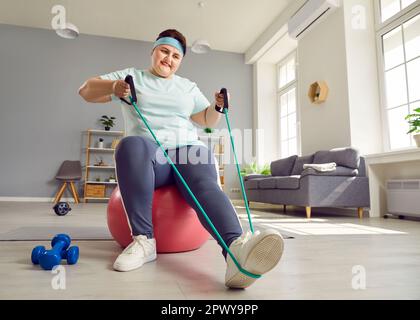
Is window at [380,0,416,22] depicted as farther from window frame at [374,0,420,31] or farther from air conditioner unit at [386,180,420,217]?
air conditioner unit at [386,180,420,217]

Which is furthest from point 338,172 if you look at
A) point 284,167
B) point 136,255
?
point 136,255

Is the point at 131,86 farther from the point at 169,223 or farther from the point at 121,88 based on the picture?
the point at 169,223

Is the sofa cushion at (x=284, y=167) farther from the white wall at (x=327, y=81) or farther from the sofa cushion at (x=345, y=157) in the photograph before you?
the sofa cushion at (x=345, y=157)

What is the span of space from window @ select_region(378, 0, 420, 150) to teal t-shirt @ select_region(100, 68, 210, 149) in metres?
3.05

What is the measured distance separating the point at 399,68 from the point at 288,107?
258 cm

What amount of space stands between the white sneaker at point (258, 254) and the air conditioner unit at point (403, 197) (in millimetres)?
2897

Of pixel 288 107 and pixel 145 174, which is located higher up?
pixel 288 107

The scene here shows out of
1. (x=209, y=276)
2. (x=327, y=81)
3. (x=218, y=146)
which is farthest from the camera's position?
(x=218, y=146)

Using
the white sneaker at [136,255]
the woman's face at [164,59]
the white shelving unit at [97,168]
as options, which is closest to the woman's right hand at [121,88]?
the woman's face at [164,59]

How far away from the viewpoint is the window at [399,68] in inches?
141

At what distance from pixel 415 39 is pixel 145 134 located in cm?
349

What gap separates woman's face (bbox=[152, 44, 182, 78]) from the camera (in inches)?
57.8

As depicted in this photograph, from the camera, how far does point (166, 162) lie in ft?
4.40
